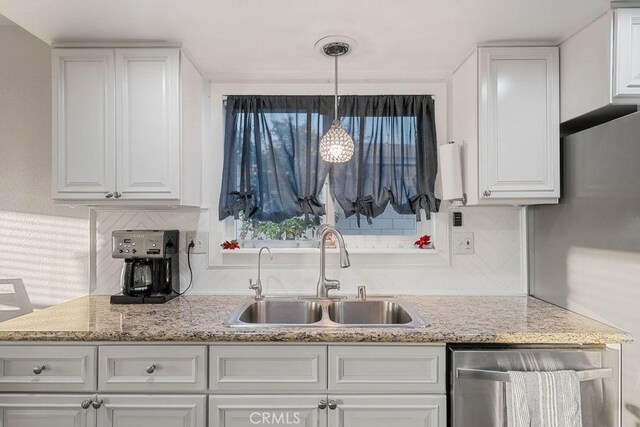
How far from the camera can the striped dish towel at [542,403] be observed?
1402 millimetres

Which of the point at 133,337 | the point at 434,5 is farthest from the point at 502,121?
the point at 133,337

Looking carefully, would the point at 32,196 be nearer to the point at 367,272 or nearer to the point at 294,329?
the point at 294,329

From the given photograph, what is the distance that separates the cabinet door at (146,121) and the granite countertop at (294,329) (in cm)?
59

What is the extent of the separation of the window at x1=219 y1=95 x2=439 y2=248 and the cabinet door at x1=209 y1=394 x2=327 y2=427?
105cm

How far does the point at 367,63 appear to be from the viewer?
213 centimetres

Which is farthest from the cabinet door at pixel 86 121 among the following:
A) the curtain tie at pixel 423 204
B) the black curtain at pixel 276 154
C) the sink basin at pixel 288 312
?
the curtain tie at pixel 423 204

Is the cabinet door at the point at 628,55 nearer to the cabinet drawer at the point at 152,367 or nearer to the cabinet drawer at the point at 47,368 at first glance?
the cabinet drawer at the point at 152,367

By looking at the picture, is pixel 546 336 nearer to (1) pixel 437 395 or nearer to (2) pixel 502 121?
(1) pixel 437 395

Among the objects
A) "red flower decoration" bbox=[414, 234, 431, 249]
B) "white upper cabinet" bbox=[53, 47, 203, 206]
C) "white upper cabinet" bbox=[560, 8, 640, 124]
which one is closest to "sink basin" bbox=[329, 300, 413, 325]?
"red flower decoration" bbox=[414, 234, 431, 249]

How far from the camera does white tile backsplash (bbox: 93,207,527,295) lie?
223 cm

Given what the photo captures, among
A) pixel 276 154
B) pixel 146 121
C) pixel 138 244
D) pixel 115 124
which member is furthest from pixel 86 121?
pixel 276 154

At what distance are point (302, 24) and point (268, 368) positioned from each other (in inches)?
58.5

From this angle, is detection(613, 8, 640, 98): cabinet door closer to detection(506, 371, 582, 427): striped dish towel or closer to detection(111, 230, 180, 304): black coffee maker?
detection(506, 371, 582, 427): striped dish towel

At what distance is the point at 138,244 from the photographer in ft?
6.48
